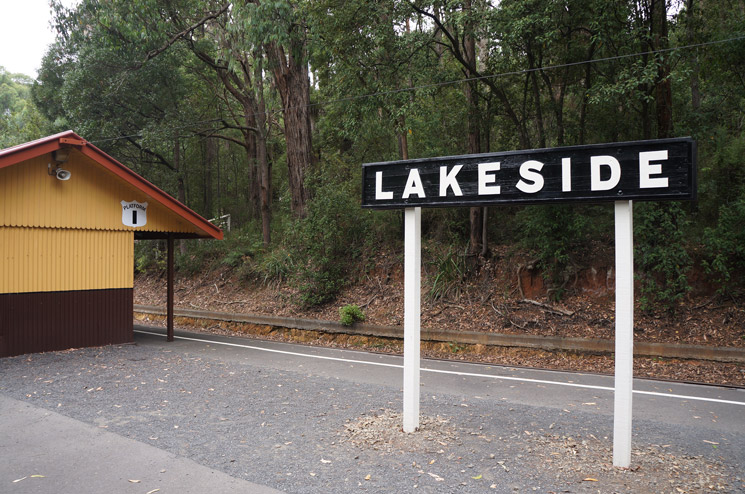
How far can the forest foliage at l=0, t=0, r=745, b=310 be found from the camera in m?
11.6

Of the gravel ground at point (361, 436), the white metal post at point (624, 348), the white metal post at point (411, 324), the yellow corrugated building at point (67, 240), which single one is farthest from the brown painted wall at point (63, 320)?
the white metal post at point (624, 348)

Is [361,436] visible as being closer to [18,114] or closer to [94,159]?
[94,159]

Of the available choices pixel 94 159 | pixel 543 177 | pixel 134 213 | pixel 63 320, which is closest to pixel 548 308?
pixel 543 177

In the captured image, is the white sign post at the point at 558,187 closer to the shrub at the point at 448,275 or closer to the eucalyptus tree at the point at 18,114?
the shrub at the point at 448,275

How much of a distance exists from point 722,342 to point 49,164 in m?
14.0

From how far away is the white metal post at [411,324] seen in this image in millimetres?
5973

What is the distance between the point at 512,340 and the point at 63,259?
993cm

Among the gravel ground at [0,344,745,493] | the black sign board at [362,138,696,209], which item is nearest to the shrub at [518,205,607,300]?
the gravel ground at [0,344,745,493]

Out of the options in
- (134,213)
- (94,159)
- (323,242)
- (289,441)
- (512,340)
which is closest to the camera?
(289,441)

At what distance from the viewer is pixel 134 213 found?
12.5 meters

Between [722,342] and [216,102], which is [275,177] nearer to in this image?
[216,102]

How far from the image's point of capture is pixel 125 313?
1231 centimetres

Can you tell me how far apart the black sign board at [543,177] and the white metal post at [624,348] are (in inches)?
12.0

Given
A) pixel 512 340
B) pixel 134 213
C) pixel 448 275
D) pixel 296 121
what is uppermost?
pixel 296 121
